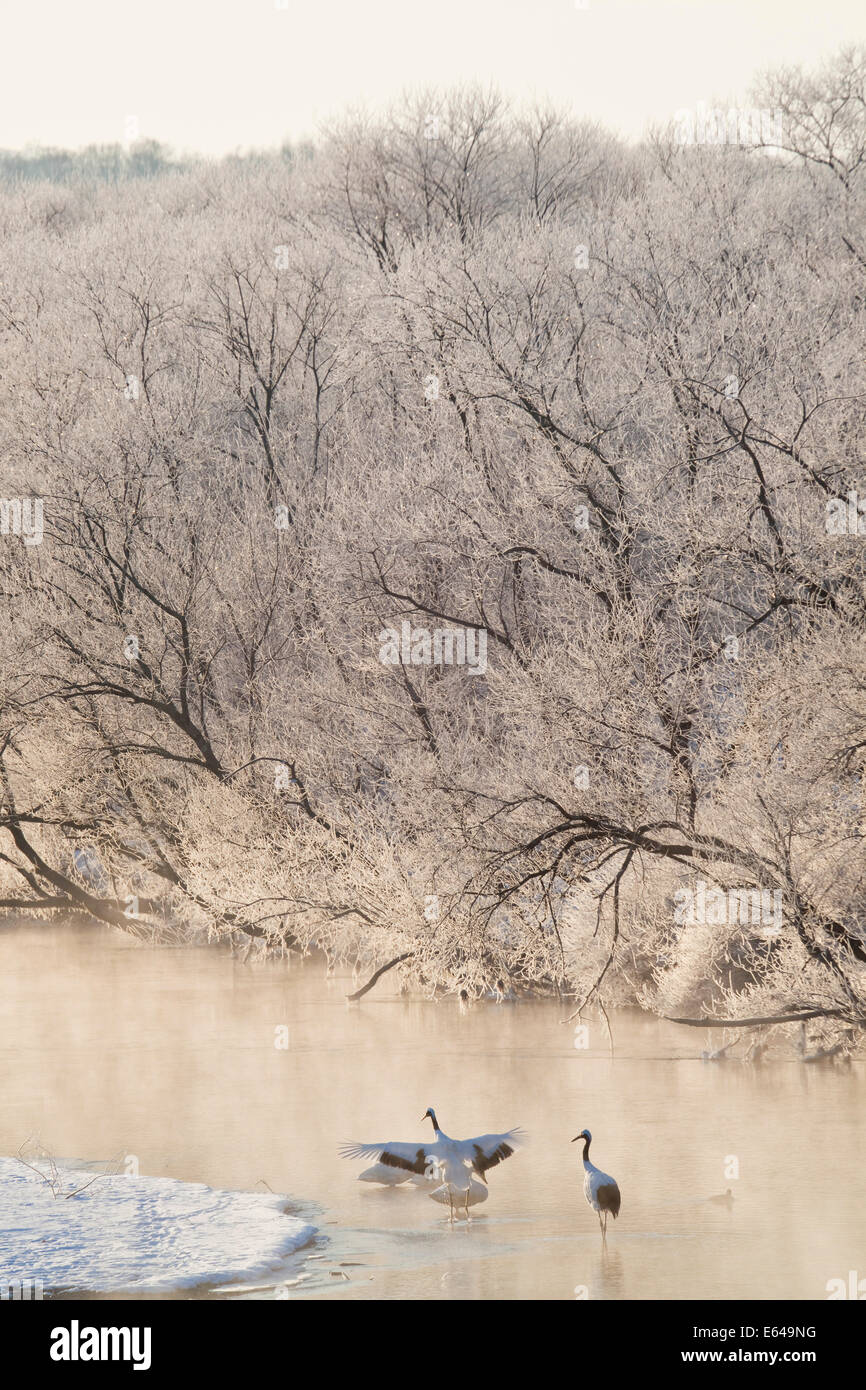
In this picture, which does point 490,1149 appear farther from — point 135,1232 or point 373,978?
point 373,978

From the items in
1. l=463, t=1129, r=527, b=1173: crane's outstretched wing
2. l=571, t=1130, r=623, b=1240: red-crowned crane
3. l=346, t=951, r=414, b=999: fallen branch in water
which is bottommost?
l=571, t=1130, r=623, b=1240: red-crowned crane

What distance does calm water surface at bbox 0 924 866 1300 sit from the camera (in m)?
8.65

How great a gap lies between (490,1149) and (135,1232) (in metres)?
2.36

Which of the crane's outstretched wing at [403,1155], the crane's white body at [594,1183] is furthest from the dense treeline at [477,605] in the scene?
the crane's white body at [594,1183]

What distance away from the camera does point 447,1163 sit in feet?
32.1

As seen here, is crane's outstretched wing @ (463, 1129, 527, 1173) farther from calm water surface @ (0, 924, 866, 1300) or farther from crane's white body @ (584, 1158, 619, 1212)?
crane's white body @ (584, 1158, 619, 1212)

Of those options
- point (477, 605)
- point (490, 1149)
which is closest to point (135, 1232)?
point (490, 1149)

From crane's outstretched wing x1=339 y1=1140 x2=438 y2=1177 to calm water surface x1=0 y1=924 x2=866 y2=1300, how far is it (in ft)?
0.81

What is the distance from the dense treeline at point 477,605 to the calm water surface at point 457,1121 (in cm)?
95

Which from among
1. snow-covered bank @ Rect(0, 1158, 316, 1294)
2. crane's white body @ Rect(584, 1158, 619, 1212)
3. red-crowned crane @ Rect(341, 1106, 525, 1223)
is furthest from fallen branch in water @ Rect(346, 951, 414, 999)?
crane's white body @ Rect(584, 1158, 619, 1212)
